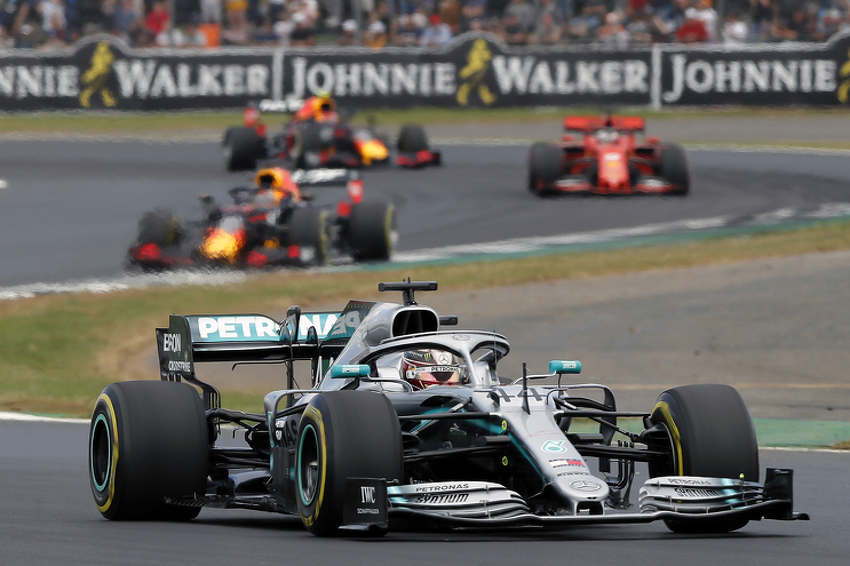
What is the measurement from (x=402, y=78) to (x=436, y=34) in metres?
2.45

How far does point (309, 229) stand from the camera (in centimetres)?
2117

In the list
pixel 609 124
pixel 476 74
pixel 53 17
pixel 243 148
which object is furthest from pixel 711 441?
pixel 53 17

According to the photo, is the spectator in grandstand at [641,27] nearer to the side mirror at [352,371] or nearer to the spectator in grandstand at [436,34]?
the spectator in grandstand at [436,34]

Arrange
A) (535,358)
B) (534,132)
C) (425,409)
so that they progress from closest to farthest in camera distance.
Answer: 1. (425,409)
2. (535,358)
3. (534,132)

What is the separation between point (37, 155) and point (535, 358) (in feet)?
60.7

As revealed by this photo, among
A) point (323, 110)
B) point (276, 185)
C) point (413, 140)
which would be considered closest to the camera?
point (276, 185)

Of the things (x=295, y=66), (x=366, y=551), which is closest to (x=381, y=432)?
(x=366, y=551)

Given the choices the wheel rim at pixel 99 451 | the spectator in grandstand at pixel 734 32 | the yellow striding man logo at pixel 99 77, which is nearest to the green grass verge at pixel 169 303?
the wheel rim at pixel 99 451

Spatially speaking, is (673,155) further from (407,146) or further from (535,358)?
(535,358)

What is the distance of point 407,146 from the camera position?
30734mm

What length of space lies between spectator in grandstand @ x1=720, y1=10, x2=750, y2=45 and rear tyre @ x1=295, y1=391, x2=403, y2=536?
30237 millimetres

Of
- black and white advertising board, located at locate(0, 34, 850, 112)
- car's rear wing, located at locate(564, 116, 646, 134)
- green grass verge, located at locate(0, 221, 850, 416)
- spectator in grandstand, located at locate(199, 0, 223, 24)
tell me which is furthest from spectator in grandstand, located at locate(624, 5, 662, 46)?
green grass verge, located at locate(0, 221, 850, 416)

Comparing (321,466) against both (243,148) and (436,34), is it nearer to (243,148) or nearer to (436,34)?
(243,148)

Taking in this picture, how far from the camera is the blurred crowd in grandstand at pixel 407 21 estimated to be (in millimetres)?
36094
